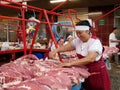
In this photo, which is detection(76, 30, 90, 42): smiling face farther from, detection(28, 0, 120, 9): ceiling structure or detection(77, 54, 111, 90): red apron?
detection(28, 0, 120, 9): ceiling structure

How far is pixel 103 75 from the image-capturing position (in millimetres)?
2732

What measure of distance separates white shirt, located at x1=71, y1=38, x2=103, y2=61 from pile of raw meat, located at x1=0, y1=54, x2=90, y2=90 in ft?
0.77

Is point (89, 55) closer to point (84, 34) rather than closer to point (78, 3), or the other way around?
point (84, 34)

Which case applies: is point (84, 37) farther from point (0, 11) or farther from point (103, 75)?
point (0, 11)

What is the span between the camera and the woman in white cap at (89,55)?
2.44 m

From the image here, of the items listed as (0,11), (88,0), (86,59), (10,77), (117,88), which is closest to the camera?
(10,77)

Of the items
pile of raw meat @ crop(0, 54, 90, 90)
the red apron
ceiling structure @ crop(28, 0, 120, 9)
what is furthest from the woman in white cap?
ceiling structure @ crop(28, 0, 120, 9)

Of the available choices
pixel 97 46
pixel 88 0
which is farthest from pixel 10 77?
pixel 88 0

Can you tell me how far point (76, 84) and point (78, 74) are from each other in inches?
7.3

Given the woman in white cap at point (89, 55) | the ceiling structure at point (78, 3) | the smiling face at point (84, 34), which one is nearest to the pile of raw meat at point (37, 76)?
the woman in white cap at point (89, 55)

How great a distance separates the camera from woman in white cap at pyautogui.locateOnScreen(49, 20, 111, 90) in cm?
Result: 244

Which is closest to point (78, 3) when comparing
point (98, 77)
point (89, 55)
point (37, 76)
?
point (98, 77)

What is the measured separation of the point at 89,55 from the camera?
2441 millimetres

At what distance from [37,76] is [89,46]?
29.9 inches
